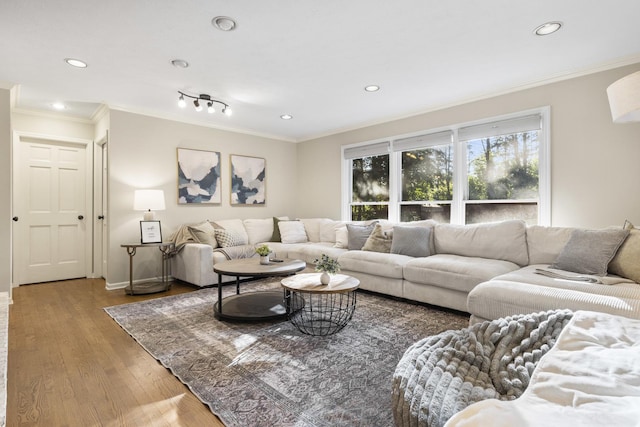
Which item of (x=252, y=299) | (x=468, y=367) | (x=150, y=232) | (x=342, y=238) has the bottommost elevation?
(x=252, y=299)

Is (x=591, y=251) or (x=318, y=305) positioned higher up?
(x=591, y=251)

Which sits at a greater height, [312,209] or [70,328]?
[312,209]

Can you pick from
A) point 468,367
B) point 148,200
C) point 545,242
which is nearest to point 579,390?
point 468,367

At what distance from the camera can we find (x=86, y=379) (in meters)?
2.02

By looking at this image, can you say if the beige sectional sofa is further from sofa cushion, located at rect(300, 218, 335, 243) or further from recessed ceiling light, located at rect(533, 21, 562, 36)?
recessed ceiling light, located at rect(533, 21, 562, 36)

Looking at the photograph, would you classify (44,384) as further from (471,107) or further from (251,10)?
(471,107)

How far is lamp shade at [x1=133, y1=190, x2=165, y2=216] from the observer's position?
412cm

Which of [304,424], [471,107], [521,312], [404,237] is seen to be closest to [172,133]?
[404,237]

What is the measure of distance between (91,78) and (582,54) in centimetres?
472

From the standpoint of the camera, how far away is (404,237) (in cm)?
393

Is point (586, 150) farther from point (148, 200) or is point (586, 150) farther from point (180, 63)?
point (148, 200)

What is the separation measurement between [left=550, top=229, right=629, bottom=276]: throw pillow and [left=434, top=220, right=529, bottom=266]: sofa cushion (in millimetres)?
496

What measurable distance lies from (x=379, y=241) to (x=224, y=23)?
286 centimetres

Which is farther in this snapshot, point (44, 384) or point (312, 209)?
point (312, 209)
